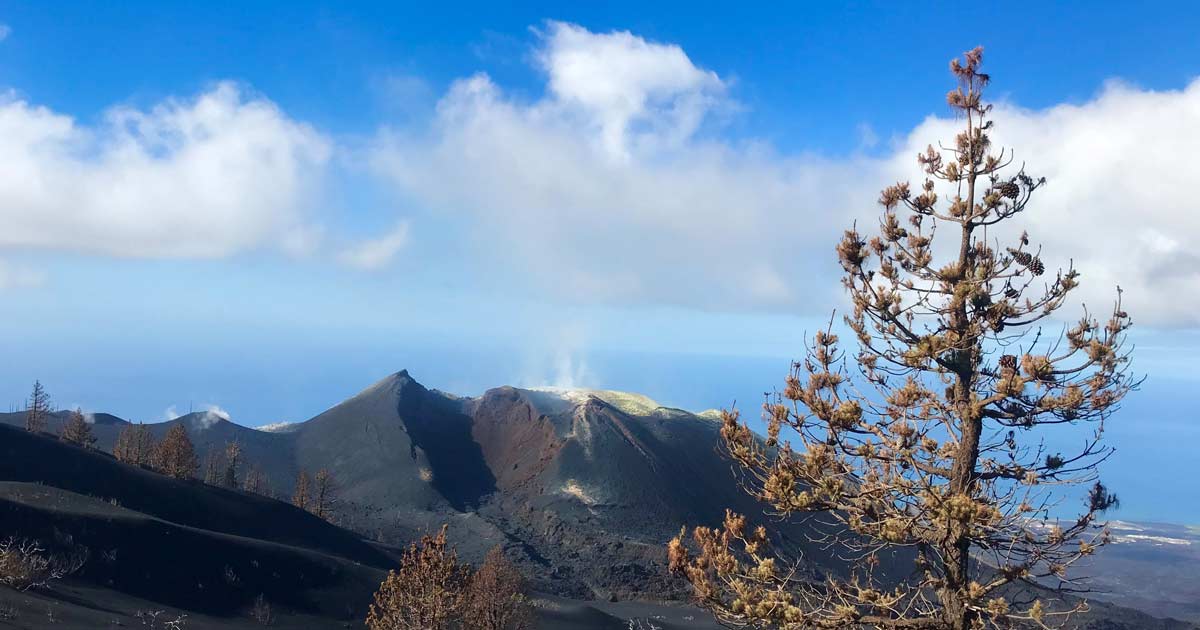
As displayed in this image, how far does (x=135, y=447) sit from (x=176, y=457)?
1114 cm

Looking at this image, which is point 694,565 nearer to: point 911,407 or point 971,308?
point 911,407

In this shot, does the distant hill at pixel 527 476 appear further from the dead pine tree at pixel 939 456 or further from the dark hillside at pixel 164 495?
the dead pine tree at pixel 939 456

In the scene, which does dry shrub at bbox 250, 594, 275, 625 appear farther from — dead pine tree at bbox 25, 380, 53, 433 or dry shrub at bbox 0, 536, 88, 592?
dead pine tree at bbox 25, 380, 53, 433

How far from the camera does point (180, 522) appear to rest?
2216 inches

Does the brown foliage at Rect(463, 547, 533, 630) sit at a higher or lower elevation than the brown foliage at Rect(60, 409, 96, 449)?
lower

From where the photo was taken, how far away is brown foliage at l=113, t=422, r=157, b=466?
6906cm

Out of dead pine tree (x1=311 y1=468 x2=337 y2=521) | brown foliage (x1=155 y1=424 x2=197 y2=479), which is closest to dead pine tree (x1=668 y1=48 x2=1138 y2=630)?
brown foliage (x1=155 y1=424 x2=197 y2=479)

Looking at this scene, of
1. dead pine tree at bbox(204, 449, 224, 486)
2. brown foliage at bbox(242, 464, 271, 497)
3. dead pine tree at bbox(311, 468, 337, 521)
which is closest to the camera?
dead pine tree at bbox(204, 449, 224, 486)

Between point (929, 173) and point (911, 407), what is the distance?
319 cm

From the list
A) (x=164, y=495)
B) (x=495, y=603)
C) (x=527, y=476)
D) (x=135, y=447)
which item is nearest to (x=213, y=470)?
(x=135, y=447)

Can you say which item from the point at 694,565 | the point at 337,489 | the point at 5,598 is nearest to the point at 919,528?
the point at 694,565

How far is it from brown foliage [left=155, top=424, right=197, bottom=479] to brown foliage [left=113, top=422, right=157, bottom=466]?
1.87 meters

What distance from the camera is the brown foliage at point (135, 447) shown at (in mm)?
69062

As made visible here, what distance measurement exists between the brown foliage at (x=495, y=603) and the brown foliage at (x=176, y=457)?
122ft
